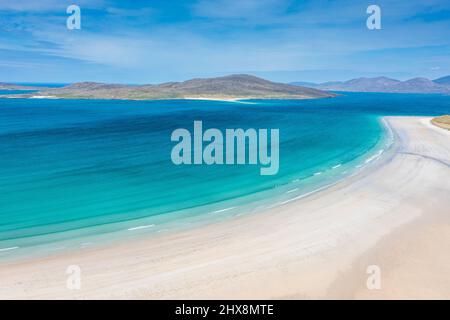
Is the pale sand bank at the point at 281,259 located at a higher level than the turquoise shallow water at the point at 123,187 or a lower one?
lower

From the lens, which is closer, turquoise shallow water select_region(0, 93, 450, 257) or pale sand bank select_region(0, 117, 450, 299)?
pale sand bank select_region(0, 117, 450, 299)

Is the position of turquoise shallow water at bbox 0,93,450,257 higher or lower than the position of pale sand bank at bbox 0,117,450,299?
higher

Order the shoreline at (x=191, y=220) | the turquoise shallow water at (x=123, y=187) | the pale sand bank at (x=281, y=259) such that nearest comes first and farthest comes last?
the pale sand bank at (x=281, y=259), the shoreline at (x=191, y=220), the turquoise shallow water at (x=123, y=187)

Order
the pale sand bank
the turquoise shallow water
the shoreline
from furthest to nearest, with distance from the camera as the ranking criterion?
1. the turquoise shallow water
2. the shoreline
3. the pale sand bank

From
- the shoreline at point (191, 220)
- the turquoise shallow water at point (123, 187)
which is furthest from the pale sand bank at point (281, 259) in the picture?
the turquoise shallow water at point (123, 187)

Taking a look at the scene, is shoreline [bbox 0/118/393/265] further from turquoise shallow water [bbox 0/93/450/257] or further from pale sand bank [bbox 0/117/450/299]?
pale sand bank [bbox 0/117/450/299]

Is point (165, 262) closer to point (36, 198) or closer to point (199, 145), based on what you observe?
point (36, 198)

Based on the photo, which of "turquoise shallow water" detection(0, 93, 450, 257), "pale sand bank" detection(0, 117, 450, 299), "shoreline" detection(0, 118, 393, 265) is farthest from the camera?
"turquoise shallow water" detection(0, 93, 450, 257)

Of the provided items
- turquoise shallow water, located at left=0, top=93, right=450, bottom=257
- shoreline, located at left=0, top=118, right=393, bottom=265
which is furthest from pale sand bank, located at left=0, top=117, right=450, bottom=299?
turquoise shallow water, located at left=0, top=93, right=450, bottom=257

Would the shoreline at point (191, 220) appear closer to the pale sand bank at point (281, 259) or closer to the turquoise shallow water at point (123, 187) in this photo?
the turquoise shallow water at point (123, 187)
